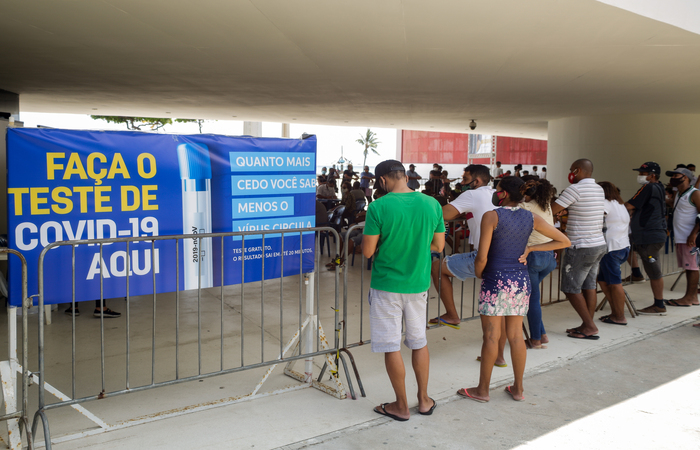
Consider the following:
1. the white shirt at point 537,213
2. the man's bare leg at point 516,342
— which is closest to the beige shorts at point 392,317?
the man's bare leg at point 516,342

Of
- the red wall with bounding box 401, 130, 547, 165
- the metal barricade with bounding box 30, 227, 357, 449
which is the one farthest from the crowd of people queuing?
the red wall with bounding box 401, 130, 547, 165

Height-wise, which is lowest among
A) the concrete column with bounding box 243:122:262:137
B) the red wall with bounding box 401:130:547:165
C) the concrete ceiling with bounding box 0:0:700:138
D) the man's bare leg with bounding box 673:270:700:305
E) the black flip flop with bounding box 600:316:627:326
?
the black flip flop with bounding box 600:316:627:326

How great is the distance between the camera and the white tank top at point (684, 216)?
6.35m

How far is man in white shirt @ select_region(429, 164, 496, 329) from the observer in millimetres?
4414

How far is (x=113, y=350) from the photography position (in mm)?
4625

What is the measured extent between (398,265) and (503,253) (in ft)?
2.73

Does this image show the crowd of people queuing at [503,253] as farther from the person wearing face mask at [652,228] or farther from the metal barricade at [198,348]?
the metal barricade at [198,348]

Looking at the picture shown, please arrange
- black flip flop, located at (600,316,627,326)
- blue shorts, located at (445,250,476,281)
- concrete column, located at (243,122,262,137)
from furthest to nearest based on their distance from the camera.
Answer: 1. concrete column, located at (243,122,262,137)
2. black flip flop, located at (600,316,627,326)
3. blue shorts, located at (445,250,476,281)

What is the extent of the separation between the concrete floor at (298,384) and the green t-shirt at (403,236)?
93cm

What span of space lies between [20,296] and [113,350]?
1.86 metres

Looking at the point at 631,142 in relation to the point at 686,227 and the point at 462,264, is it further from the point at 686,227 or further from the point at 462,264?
the point at 462,264

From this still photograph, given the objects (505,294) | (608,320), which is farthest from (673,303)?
(505,294)

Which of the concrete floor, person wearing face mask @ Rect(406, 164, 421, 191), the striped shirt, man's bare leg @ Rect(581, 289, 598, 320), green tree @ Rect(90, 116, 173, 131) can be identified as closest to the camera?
the concrete floor

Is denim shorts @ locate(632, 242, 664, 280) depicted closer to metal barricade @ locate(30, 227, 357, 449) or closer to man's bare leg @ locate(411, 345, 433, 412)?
man's bare leg @ locate(411, 345, 433, 412)
